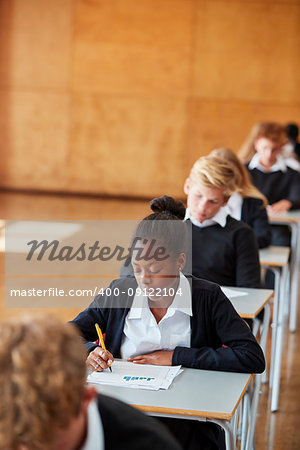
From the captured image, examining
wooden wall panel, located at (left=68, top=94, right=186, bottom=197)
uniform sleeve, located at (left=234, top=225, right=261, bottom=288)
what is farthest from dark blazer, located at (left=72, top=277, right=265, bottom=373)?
wooden wall panel, located at (left=68, top=94, right=186, bottom=197)

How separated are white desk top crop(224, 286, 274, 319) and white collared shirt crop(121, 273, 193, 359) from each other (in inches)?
20.6

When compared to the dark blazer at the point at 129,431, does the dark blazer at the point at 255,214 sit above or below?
below

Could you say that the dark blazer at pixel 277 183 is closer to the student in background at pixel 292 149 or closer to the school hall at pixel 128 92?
the student in background at pixel 292 149

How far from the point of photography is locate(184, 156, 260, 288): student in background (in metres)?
3.23

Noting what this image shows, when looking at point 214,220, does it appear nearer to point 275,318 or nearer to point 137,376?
point 275,318

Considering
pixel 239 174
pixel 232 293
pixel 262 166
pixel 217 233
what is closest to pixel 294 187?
pixel 262 166

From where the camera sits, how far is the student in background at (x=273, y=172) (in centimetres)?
530

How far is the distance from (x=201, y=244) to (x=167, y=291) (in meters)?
1.31

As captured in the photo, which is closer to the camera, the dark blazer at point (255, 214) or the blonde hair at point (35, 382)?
the blonde hair at point (35, 382)

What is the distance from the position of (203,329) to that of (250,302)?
0.75 m

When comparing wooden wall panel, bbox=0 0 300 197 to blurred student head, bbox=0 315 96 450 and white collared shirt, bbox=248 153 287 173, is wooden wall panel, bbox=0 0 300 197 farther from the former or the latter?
blurred student head, bbox=0 315 96 450

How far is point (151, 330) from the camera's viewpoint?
2.16 metres

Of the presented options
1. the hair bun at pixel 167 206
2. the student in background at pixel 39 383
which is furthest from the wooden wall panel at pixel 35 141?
the student in background at pixel 39 383

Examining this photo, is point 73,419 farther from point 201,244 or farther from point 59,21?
point 59,21
